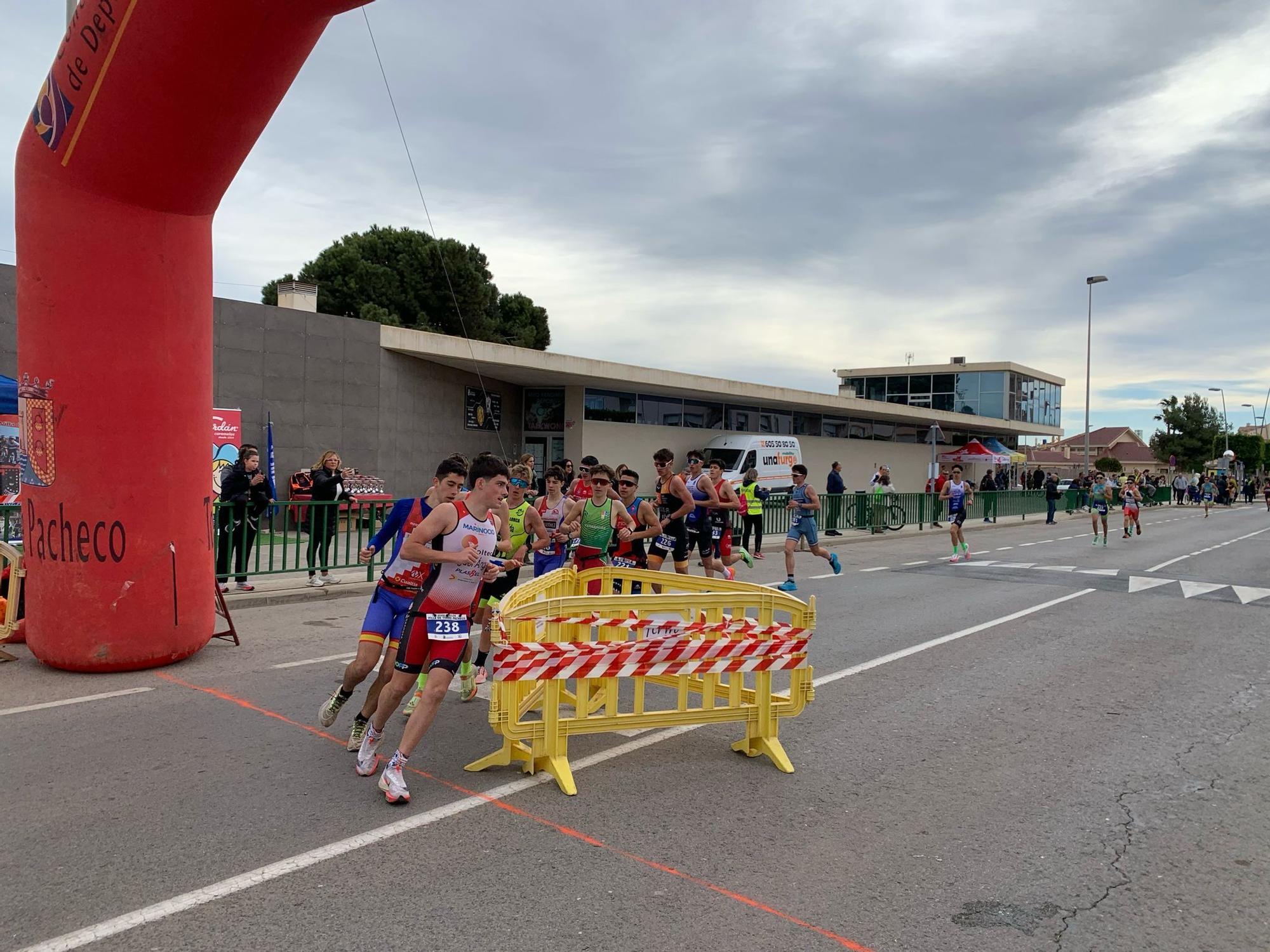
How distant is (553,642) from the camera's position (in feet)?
16.8

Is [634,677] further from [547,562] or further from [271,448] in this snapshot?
[271,448]

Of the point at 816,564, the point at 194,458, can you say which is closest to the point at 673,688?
the point at 194,458

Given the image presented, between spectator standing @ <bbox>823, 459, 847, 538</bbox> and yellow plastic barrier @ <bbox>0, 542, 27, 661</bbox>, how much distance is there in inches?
736

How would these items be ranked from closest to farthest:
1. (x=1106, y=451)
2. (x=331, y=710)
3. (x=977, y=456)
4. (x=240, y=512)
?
(x=331, y=710) → (x=240, y=512) → (x=977, y=456) → (x=1106, y=451)

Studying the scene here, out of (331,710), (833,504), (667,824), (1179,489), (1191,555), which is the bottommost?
(667,824)

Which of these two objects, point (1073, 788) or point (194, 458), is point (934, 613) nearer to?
point (1073, 788)

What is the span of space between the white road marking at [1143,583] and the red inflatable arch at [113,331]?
43.1 feet

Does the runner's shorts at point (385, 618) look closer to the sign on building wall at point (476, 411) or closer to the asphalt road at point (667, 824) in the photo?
the asphalt road at point (667, 824)

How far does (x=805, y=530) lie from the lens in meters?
14.2

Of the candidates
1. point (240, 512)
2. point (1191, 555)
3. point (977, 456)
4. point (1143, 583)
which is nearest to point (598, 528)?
point (240, 512)

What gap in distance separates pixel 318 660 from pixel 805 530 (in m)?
8.32

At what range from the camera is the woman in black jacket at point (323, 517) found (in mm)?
11984

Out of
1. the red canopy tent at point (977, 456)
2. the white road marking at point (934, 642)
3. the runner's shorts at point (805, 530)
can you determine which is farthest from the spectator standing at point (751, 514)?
the red canopy tent at point (977, 456)

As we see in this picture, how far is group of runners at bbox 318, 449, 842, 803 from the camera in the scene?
4.79 m
